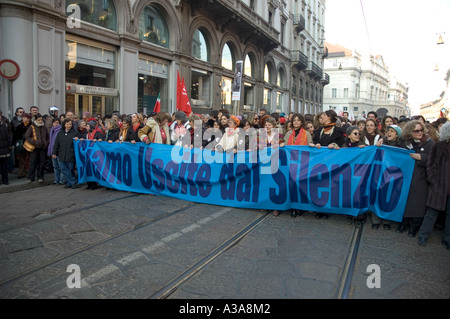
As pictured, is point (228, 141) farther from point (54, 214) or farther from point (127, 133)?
point (54, 214)

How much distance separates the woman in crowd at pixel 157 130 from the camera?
25.3 ft

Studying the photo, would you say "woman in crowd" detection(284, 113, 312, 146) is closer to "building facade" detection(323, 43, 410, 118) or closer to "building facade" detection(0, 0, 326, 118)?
"building facade" detection(0, 0, 326, 118)

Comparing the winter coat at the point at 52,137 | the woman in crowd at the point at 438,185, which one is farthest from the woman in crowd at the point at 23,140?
the woman in crowd at the point at 438,185

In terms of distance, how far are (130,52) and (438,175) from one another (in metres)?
12.3

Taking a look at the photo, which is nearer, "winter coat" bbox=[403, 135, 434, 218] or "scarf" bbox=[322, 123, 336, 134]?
"winter coat" bbox=[403, 135, 434, 218]

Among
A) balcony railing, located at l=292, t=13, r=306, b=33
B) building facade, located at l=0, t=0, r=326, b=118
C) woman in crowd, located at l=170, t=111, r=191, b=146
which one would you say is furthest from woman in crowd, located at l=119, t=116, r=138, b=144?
balcony railing, located at l=292, t=13, r=306, b=33

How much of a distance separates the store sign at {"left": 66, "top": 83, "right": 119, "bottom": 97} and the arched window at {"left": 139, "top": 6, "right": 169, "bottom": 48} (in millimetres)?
3009

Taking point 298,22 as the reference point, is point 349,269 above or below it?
below

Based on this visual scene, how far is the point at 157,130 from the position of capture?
7789mm

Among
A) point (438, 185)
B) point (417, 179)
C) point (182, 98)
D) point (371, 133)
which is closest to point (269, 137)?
point (371, 133)

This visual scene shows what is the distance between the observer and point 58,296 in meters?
3.17

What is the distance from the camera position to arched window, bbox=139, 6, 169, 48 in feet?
49.1

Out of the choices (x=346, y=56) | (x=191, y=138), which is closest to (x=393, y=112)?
(x=346, y=56)

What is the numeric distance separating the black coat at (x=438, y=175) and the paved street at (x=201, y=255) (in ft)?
2.10
